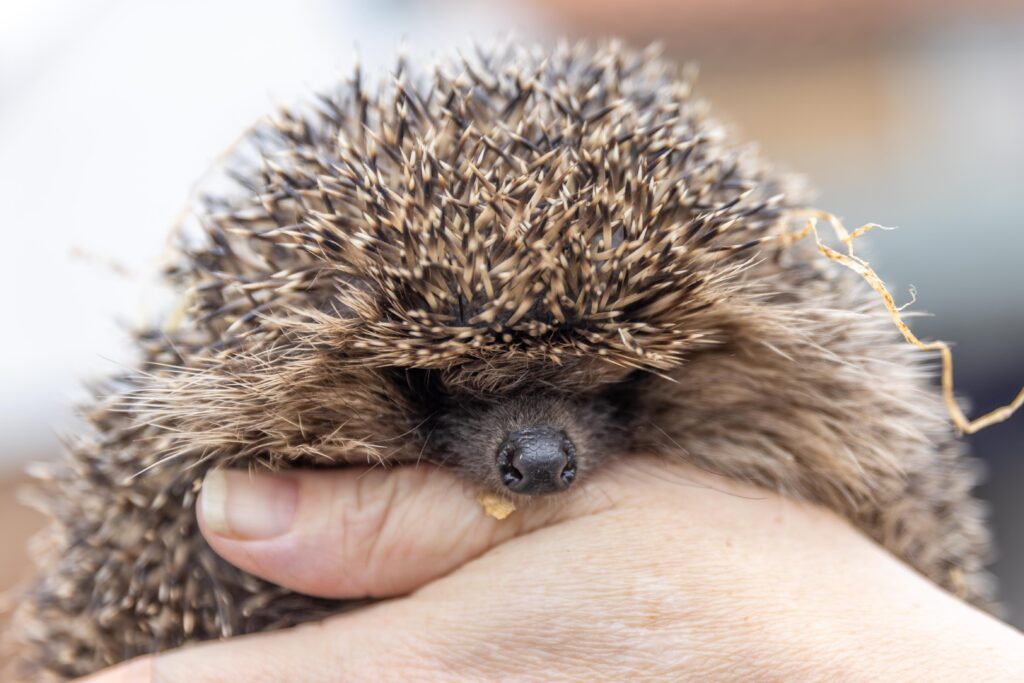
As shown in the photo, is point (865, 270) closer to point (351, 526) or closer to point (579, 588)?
point (579, 588)

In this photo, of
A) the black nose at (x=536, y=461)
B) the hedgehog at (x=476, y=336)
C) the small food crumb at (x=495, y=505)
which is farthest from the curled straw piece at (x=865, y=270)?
the small food crumb at (x=495, y=505)

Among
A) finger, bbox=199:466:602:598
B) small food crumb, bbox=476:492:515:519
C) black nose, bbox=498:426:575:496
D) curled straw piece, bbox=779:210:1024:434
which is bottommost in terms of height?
finger, bbox=199:466:602:598

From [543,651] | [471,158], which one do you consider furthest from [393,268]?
→ [543,651]

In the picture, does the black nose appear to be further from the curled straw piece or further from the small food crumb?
the curled straw piece

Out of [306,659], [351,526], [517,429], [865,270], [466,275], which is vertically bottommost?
[306,659]

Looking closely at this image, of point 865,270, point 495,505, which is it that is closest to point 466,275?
point 495,505

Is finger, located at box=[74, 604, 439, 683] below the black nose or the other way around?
below

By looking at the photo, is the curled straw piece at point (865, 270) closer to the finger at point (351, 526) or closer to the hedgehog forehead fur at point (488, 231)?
the hedgehog forehead fur at point (488, 231)

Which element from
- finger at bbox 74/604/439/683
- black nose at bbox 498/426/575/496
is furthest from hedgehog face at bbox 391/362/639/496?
finger at bbox 74/604/439/683
